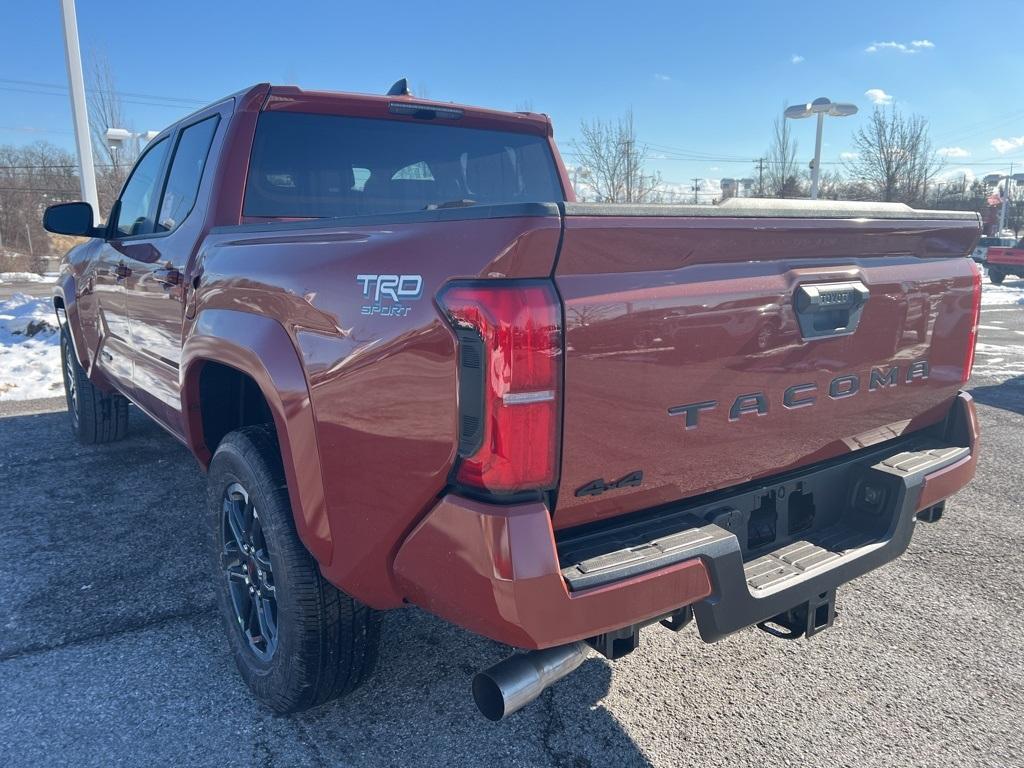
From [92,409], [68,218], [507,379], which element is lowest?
[92,409]

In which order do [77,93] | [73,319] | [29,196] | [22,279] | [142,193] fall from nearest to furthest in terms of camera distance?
1. [142,193]
2. [73,319]
3. [77,93]
4. [22,279]
5. [29,196]

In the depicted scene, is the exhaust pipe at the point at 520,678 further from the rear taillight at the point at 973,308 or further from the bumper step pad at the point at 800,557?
the rear taillight at the point at 973,308

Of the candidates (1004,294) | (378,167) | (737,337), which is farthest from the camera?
(1004,294)

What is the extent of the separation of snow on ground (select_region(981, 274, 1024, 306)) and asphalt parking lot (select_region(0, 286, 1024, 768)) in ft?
49.4

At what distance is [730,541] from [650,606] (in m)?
0.29

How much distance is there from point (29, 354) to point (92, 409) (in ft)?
14.6

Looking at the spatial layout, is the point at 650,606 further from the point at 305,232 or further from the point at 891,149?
the point at 891,149

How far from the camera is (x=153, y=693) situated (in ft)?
8.52

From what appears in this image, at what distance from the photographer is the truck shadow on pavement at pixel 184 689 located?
2.31 meters

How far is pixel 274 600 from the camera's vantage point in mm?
2490

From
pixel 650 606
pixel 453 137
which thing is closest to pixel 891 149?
pixel 453 137

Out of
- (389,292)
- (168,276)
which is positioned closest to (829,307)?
(389,292)

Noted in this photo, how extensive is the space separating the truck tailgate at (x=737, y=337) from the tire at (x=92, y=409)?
4.69 metres

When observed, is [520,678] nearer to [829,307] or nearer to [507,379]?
[507,379]
